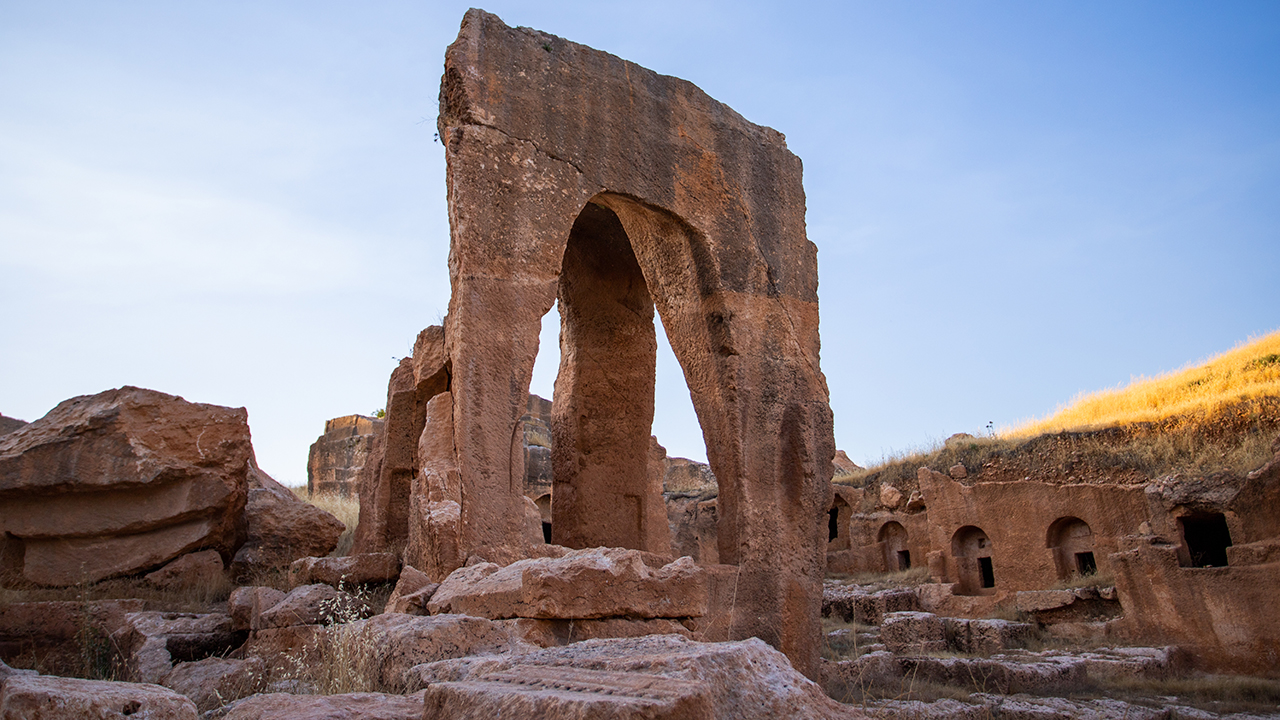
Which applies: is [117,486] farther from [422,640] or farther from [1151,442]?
[1151,442]

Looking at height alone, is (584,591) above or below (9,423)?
below

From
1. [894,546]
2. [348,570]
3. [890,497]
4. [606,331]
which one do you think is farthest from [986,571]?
[348,570]

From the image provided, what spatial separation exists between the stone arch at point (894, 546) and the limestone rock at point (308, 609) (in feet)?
45.9

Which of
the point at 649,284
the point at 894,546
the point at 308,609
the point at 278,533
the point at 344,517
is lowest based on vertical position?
the point at 308,609

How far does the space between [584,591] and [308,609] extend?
5.97ft

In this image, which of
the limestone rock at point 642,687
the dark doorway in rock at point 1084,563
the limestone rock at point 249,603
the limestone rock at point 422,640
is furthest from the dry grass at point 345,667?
the dark doorway in rock at point 1084,563

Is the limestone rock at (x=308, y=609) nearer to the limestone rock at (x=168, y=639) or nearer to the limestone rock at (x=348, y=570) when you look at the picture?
the limestone rock at (x=168, y=639)

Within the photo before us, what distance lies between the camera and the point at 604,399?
836 cm

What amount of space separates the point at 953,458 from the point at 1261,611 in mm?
10151

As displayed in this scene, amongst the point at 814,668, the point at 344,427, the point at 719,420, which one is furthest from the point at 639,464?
the point at 344,427

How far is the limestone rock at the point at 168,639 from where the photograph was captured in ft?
13.9

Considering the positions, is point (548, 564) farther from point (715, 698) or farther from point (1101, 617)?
point (1101, 617)

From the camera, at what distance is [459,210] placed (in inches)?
218

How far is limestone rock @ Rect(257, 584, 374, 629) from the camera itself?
4.33 m
